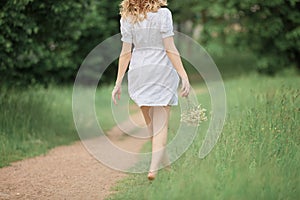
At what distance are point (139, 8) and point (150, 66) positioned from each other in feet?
1.97

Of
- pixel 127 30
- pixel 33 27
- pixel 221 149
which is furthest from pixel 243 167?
pixel 33 27

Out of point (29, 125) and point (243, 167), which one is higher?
point (243, 167)

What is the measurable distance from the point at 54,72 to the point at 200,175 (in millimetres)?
13411

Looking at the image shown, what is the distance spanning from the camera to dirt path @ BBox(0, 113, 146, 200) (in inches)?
244

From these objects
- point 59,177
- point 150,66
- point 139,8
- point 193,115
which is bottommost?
point 59,177

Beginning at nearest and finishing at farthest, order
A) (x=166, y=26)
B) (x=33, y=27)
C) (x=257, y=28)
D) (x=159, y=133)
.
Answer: (x=166, y=26)
(x=159, y=133)
(x=33, y=27)
(x=257, y=28)

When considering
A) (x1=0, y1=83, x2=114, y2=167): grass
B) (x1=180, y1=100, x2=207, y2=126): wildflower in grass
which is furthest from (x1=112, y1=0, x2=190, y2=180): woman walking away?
(x1=0, y1=83, x2=114, y2=167): grass

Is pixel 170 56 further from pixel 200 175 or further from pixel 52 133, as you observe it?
pixel 52 133

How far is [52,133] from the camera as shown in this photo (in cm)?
962

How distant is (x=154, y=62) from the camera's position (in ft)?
19.8

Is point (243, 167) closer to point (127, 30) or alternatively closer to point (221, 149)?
point (221, 149)

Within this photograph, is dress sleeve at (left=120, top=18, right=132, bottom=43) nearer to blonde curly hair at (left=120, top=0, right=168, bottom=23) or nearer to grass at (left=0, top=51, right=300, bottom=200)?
blonde curly hair at (left=120, top=0, right=168, bottom=23)

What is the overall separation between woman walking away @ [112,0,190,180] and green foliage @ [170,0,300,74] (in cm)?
961

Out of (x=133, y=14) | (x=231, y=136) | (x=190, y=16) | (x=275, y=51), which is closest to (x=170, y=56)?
(x=133, y=14)
